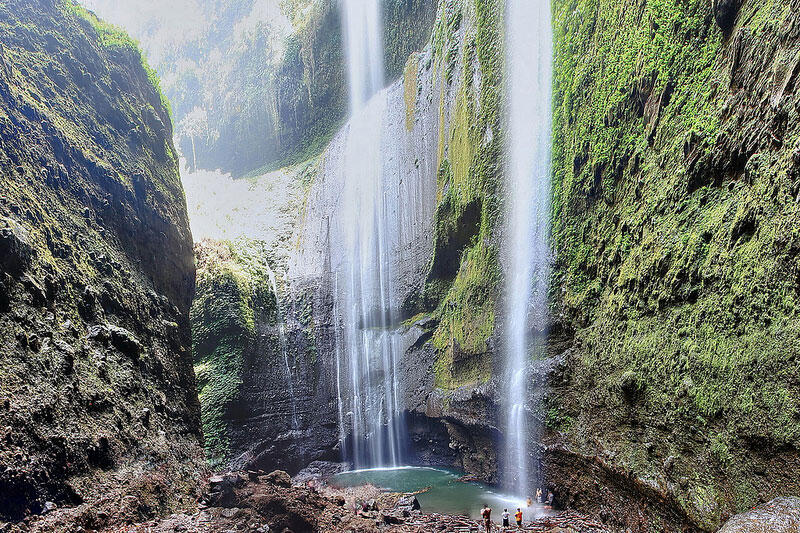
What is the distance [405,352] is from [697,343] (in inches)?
443

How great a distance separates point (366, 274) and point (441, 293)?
4181mm

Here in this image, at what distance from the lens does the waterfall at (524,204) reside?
34.5 ft

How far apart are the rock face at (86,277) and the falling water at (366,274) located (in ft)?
19.1

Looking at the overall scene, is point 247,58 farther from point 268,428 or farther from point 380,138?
point 268,428

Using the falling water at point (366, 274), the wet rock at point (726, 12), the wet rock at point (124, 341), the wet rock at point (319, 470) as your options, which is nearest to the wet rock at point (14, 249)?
the wet rock at point (124, 341)

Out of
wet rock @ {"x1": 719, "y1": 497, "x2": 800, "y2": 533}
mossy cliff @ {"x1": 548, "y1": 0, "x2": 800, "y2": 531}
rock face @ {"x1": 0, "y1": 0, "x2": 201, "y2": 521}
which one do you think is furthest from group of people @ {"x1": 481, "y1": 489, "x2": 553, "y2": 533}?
rock face @ {"x1": 0, "y1": 0, "x2": 201, "y2": 521}

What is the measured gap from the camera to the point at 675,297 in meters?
6.61

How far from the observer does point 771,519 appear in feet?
14.2

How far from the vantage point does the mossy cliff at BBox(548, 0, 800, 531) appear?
4.97 metres

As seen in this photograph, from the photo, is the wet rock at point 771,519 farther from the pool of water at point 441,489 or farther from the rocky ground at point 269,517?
the pool of water at point 441,489

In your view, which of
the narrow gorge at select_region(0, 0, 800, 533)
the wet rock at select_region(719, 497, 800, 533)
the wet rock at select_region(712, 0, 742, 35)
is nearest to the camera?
the wet rock at select_region(719, 497, 800, 533)

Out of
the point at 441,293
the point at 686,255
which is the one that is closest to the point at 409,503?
the point at 441,293

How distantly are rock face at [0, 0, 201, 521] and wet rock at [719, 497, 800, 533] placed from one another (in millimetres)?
8864

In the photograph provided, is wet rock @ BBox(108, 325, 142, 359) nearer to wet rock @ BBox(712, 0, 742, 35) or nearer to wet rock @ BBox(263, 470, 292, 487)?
wet rock @ BBox(263, 470, 292, 487)
